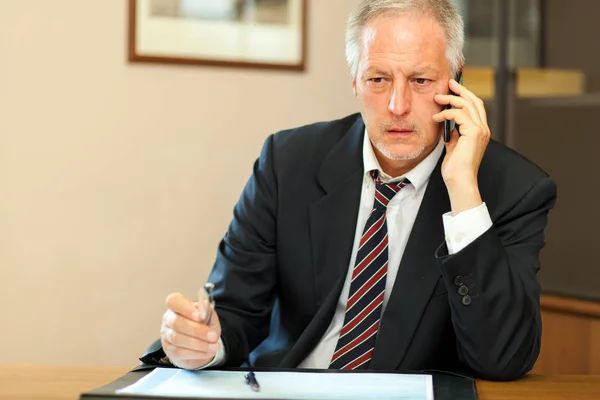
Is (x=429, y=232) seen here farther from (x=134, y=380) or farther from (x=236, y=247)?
(x=134, y=380)

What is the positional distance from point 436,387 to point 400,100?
0.77 meters

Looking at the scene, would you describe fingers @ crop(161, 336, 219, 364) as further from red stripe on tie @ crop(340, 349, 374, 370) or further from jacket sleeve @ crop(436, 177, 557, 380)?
jacket sleeve @ crop(436, 177, 557, 380)

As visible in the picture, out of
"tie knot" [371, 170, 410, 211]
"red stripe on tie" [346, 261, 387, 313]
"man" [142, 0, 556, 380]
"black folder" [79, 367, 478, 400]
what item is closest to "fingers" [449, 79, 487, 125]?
"man" [142, 0, 556, 380]

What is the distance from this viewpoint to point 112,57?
3.14 meters

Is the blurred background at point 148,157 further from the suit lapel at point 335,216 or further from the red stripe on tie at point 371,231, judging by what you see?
the red stripe on tie at point 371,231

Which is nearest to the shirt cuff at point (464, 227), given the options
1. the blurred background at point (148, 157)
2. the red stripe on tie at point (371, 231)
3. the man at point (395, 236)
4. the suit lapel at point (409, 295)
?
the man at point (395, 236)

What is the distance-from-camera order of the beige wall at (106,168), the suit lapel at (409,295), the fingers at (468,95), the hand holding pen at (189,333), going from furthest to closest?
the beige wall at (106,168)
the fingers at (468,95)
the suit lapel at (409,295)
the hand holding pen at (189,333)

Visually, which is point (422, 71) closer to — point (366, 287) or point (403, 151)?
point (403, 151)

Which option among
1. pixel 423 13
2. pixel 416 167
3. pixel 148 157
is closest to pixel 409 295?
pixel 416 167

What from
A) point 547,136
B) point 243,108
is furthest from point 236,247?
point 547,136

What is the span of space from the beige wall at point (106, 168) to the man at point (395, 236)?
943mm

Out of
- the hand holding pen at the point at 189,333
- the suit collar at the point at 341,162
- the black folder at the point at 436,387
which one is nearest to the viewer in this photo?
the black folder at the point at 436,387

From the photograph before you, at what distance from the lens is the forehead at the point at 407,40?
211cm

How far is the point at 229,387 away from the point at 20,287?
1.76 meters
